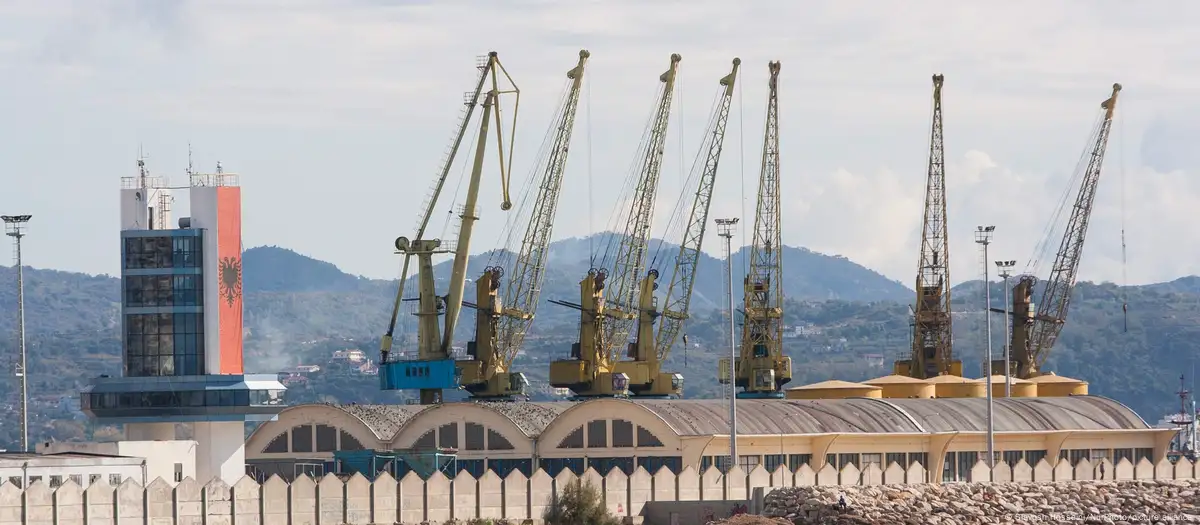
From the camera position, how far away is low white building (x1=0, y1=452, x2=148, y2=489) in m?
88.2

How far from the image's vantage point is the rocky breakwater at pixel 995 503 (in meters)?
84.0

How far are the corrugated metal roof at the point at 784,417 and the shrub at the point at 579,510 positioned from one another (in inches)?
1435

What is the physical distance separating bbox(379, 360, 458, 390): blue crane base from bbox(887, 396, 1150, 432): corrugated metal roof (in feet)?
145

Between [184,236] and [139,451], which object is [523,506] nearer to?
[139,451]

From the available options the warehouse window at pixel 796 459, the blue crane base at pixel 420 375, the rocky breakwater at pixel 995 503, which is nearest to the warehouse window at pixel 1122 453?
the warehouse window at pixel 796 459

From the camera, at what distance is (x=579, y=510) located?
81.5 metres

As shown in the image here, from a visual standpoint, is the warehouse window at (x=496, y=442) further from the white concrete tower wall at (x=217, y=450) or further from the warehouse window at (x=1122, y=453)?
the warehouse window at (x=1122, y=453)

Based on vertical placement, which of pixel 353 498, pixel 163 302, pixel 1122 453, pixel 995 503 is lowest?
pixel 1122 453

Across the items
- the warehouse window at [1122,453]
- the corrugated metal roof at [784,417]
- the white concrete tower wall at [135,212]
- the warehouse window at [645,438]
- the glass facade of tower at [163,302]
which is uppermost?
the white concrete tower wall at [135,212]

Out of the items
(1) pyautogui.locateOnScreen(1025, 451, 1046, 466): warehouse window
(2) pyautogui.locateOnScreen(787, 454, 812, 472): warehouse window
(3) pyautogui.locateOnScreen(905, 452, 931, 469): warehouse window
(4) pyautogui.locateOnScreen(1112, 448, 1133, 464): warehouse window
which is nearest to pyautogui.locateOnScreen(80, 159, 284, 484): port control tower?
(2) pyautogui.locateOnScreen(787, 454, 812, 472): warehouse window

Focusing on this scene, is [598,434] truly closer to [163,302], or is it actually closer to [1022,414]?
[163,302]

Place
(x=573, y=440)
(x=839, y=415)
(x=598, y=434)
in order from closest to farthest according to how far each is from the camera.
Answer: (x=598, y=434) → (x=573, y=440) → (x=839, y=415)

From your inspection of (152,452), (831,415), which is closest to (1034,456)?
(831,415)

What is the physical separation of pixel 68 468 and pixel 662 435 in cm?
3699
